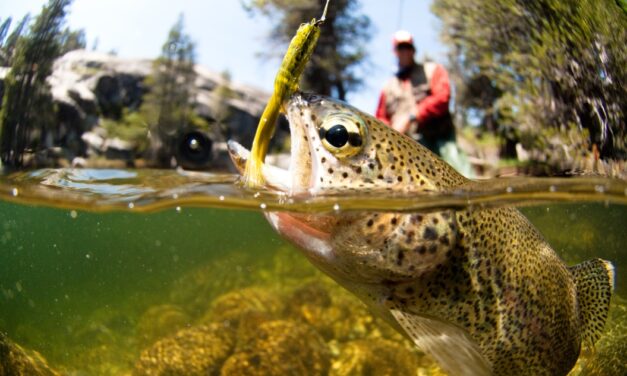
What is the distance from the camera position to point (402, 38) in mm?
4066

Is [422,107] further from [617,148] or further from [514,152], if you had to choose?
[617,148]

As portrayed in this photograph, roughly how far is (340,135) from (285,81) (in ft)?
1.43

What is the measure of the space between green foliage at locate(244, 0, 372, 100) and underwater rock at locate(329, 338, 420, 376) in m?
2.68

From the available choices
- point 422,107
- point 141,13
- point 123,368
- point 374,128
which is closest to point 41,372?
point 123,368

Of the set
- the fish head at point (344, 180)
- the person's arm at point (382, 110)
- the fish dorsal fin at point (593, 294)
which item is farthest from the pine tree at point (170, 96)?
the fish dorsal fin at point (593, 294)

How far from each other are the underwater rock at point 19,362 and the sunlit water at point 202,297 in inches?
11.6

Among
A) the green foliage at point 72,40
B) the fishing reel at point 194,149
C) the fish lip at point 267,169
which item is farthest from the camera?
the fishing reel at point 194,149

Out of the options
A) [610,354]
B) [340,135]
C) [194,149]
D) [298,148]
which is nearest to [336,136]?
[340,135]

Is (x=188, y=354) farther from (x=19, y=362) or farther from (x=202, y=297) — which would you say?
(x=202, y=297)

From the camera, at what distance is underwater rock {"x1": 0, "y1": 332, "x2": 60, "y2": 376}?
4.17 m

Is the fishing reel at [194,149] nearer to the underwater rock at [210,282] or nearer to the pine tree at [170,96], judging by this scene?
the pine tree at [170,96]

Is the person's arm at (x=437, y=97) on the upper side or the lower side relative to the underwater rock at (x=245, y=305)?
upper

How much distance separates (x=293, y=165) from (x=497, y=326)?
1.54 metres

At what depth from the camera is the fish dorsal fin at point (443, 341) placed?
259 centimetres
